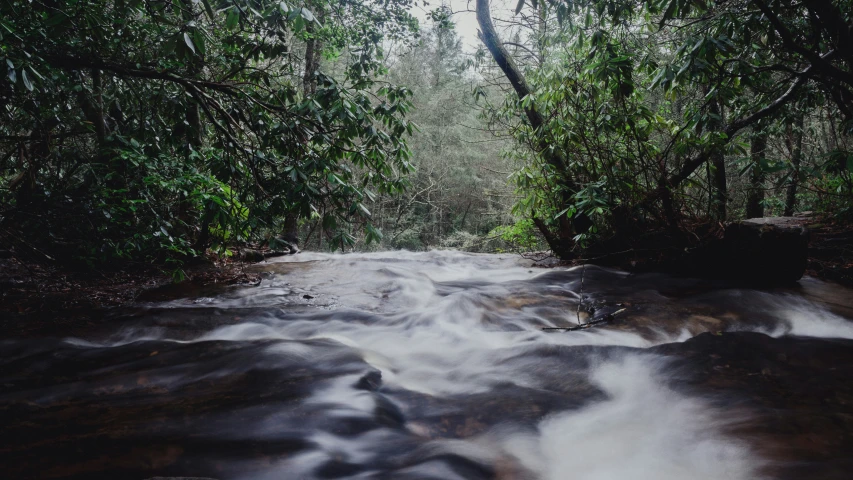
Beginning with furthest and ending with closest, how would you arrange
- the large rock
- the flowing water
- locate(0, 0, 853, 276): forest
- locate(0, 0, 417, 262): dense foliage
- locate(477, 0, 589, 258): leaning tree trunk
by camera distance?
1. locate(477, 0, 589, 258): leaning tree trunk
2. the large rock
3. locate(0, 0, 417, 262): dense foliage
4. locate(0, 0, 853, 276): forest
5. the flowing water

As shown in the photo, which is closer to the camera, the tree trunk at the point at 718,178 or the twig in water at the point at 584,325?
the twig in water at the point at 584,325

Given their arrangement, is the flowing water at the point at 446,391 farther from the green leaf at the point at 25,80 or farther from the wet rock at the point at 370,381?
the green leaf at the point at 25,80

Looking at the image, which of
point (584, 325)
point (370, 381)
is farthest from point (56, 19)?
point (584, 325)

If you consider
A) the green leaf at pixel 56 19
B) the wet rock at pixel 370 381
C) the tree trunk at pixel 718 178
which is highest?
the green leaf at pixel 56 19

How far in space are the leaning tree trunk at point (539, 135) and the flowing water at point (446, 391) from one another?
2.08m

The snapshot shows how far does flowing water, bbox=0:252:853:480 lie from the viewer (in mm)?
1771

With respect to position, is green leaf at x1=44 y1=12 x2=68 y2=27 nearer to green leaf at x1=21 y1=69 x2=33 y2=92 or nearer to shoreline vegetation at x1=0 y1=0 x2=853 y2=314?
shoreline vegetation at x1=0 y1=0 x2=853 y2=314

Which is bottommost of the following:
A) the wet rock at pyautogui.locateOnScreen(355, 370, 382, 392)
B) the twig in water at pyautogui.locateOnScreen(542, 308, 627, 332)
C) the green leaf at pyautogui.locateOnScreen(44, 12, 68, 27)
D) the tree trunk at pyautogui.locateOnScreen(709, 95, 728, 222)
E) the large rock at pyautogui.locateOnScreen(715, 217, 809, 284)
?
the wet rock at pyautogui.locateOnScreen(355, 370, 382, 392)

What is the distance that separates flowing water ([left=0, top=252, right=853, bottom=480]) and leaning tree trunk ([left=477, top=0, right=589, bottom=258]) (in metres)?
2.08

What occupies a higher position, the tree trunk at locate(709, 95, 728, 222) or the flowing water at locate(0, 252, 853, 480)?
the tree trunk at locate(709, 95, 728, 222)

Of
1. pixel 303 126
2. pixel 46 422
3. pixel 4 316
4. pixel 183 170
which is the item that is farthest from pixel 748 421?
pixel 4 316

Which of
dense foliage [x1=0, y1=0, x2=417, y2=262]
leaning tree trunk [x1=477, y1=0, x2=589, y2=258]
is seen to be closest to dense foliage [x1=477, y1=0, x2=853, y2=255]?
leaning tree trunk [x1=477, y1=0, x2=589, y2=258]

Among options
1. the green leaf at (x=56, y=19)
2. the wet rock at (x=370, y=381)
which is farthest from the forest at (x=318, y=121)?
the wet rock at (x=370, y=381)

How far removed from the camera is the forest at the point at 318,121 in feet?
11.2
